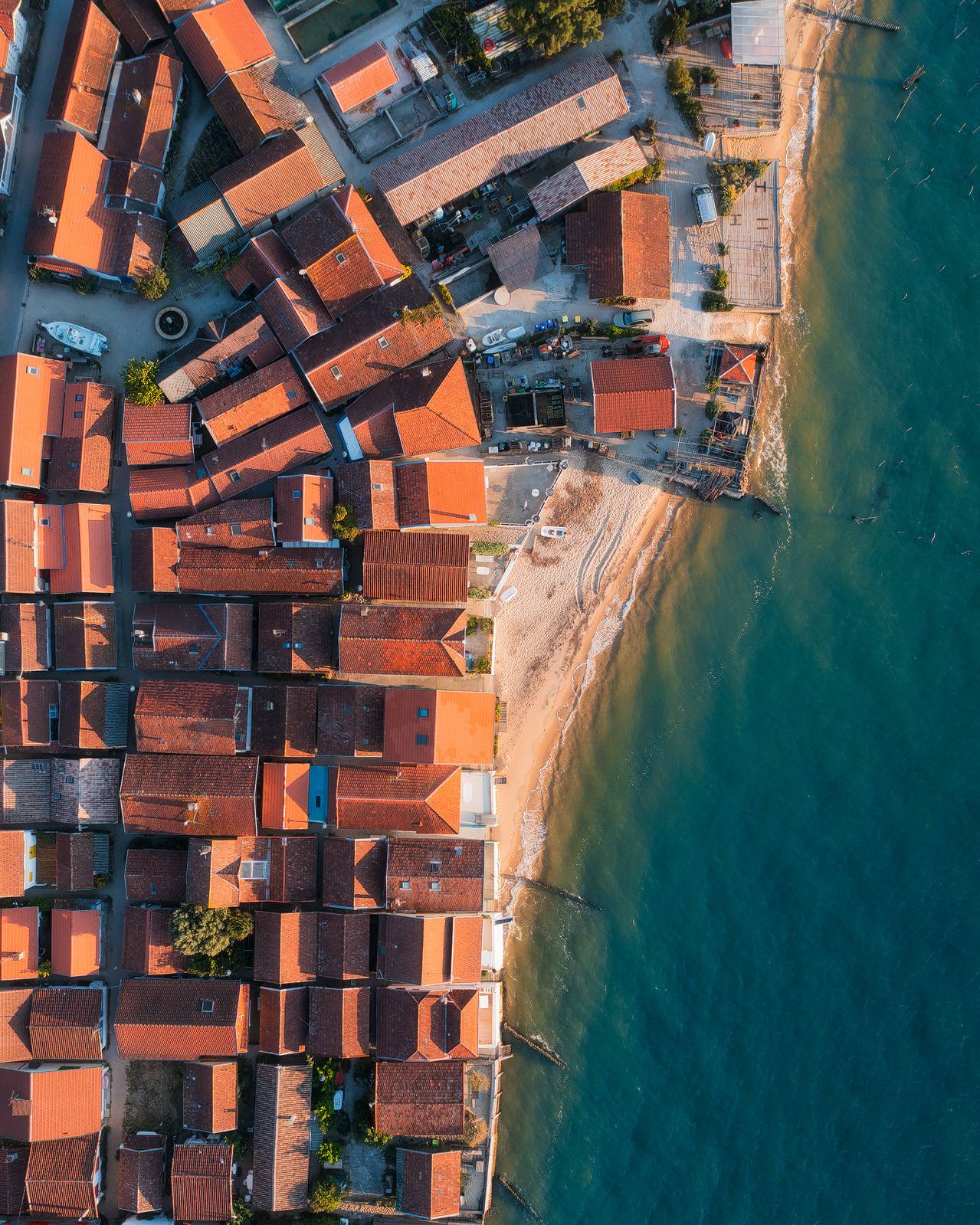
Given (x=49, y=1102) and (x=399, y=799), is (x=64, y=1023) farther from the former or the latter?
(x=399, y=799)

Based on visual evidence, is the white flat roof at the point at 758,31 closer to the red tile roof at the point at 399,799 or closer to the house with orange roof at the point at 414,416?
the house with orange roof at the point at 414,416

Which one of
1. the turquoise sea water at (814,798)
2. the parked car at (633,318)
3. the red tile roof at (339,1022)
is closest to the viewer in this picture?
the red tile roof at (339,1022)

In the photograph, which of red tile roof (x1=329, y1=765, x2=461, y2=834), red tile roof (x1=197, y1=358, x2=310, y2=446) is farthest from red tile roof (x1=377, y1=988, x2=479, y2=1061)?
red tile roof (x1=197, y1=358, x2=310, y2=446)

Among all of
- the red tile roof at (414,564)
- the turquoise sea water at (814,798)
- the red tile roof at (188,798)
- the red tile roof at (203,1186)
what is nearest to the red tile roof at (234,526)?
the red tile roof at (414,564)

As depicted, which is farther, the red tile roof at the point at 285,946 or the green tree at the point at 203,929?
the red tile roof at the point at 285,946

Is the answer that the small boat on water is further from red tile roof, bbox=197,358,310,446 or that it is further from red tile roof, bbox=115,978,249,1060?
red tile roof, bbox=115,978,249,1060

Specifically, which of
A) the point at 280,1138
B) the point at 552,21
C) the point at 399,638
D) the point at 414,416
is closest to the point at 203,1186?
the point at 280,1138

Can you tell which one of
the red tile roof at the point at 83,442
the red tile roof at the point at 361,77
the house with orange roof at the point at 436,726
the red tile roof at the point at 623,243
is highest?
the red tile roof at the point at 361,77
